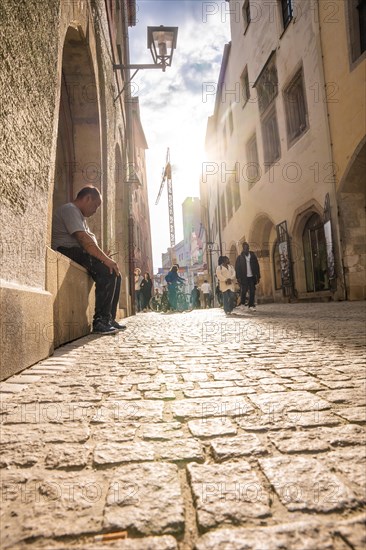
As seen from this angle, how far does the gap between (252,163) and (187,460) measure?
16.9 metres

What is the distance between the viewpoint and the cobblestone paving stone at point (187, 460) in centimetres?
75

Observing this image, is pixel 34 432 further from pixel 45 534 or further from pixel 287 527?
pixel 287 527

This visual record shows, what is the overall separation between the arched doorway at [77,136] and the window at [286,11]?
970cm

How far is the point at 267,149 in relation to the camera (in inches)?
579

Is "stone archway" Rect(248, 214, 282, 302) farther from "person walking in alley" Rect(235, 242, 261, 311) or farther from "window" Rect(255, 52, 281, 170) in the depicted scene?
"person walking in alley" Rect(235, 242, 261, 311)

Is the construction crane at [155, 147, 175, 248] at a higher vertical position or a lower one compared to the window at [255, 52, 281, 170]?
higher

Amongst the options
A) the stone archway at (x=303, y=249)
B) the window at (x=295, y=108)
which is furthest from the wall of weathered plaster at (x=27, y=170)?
the window at (x=295, y=108)

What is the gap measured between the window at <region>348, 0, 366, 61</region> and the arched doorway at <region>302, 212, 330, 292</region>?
443cm

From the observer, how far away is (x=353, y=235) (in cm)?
948

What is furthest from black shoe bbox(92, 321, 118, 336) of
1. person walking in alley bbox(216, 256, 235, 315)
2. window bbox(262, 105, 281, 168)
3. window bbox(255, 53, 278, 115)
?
window bbox(255, 53, 278, 115)

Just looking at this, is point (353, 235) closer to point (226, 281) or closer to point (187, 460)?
point (226, 281)

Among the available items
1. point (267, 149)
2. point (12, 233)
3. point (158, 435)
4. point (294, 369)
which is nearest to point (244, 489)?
point (158, 435)

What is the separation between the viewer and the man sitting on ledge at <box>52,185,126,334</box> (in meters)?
4.02

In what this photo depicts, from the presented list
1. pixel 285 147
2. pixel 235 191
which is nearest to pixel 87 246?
pixel 285 147
